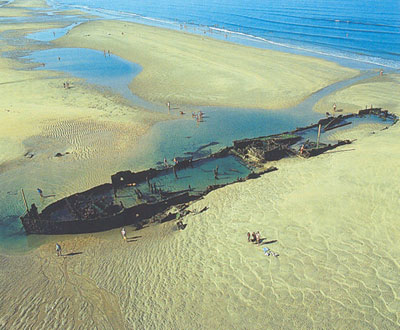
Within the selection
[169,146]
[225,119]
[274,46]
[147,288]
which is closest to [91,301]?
[147,288]

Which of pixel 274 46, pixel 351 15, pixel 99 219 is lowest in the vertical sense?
pixel 99 219

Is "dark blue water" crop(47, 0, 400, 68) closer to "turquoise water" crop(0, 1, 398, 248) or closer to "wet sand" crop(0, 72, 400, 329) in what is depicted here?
"turquoise water" crop(0, 1, 398, 248)

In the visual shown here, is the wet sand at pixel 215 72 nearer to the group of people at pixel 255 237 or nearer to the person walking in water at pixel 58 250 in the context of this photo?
the group of people at pixel 255 237

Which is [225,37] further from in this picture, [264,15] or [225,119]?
[225,119]

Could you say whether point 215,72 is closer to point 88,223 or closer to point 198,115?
point 198,115

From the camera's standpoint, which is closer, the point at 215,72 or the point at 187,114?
the point at 187,114

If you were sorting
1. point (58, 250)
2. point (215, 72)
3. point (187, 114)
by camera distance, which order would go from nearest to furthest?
point (58, 250) → point (187, 114) → point (215, 72)

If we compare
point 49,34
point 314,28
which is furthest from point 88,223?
point 314,28
